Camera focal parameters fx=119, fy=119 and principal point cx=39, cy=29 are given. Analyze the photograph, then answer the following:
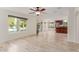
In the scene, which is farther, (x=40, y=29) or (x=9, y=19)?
(x=40, y=29)

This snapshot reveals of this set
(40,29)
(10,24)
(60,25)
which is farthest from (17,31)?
(60,25)

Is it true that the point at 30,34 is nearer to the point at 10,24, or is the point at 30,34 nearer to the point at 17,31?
the point at 17,31
